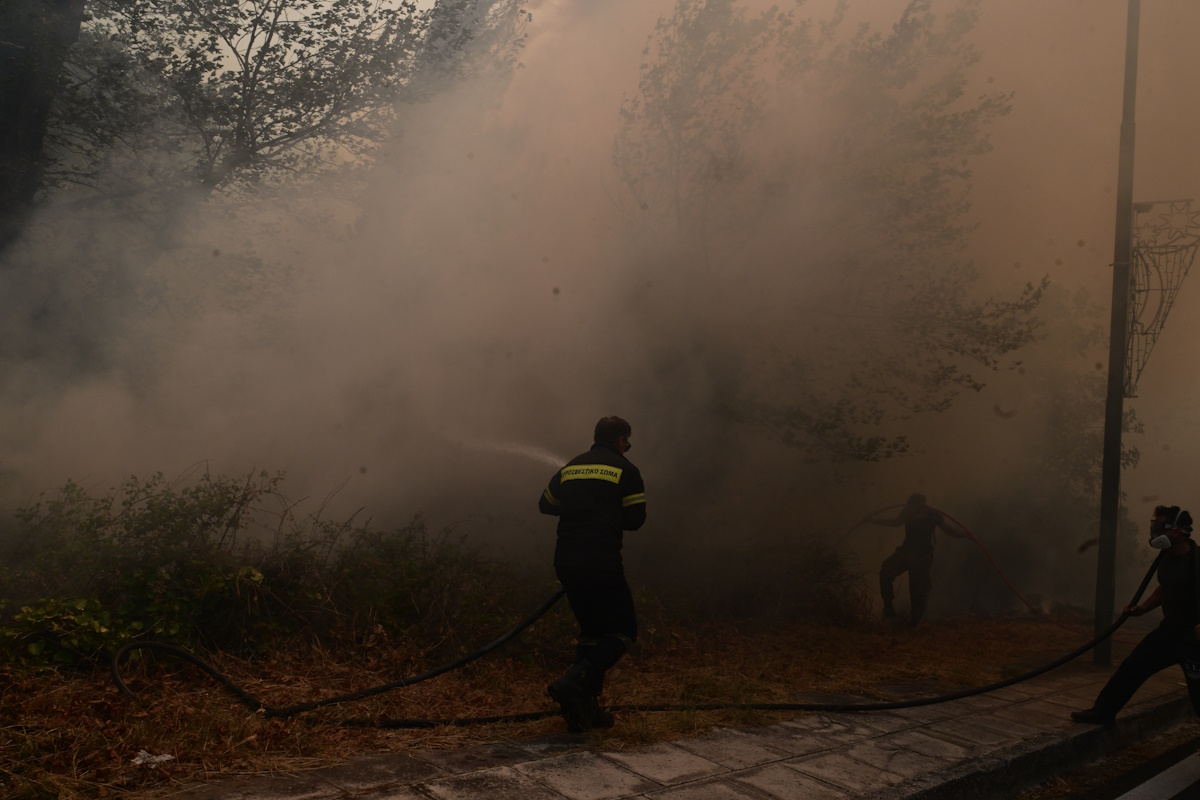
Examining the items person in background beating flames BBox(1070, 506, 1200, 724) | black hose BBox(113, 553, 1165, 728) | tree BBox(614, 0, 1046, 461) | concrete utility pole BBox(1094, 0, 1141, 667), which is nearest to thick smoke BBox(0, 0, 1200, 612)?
tree BBox(614, 0, 1046, 461)

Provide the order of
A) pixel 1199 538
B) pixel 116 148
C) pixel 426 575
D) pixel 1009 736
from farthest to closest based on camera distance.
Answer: pixel 1199 538
pixel 116 148
pixel 426 575
pixel 1009 736

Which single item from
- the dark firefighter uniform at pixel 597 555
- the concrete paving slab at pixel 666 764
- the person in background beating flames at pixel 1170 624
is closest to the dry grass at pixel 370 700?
the concrete paving slab at pixel 666 764

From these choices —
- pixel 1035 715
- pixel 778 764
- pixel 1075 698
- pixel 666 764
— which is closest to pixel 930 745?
pixel 778 764

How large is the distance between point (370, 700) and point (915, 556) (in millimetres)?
6625

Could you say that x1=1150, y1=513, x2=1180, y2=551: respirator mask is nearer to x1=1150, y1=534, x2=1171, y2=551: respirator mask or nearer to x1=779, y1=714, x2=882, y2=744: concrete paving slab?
x1=1150, y1=534, x2=1171, y2=551: respirator mask

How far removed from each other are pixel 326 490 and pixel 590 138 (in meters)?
4.16

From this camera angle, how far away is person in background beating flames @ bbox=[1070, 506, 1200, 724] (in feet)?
16.1

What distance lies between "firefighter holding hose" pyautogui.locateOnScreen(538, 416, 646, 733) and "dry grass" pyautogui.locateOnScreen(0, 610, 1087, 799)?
0.82ft

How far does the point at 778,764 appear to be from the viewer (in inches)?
156

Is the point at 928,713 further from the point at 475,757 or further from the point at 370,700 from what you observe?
the point at 370,700

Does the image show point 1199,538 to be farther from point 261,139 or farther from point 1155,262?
point 261,139

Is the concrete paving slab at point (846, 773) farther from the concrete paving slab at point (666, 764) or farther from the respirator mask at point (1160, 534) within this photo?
the respirator mask at point (1160, 534)

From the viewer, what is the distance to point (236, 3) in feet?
25.3

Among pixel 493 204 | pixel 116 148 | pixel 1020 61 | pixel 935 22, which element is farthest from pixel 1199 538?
pixel 116 148
